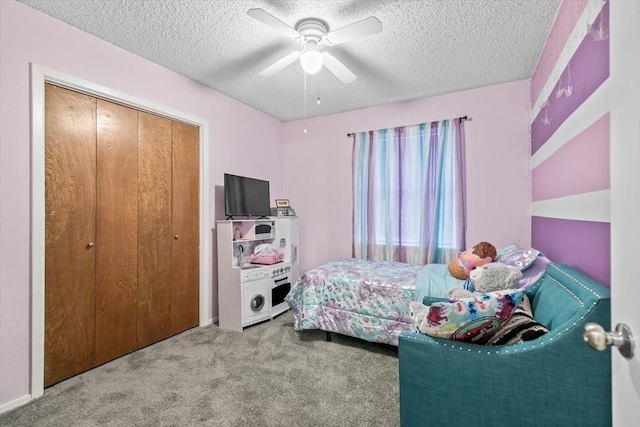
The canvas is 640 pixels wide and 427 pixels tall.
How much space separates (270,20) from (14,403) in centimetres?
296

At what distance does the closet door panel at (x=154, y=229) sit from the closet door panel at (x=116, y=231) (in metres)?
0.06

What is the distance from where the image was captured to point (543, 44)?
2.43 m

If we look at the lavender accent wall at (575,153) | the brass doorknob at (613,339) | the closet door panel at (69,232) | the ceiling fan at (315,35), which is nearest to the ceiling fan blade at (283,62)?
the ceiling fan at (315,35)

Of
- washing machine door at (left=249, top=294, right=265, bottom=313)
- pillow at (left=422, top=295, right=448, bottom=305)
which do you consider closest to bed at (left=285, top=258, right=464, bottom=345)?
pillow at (left=422, top=295, right=448, bottom=305)

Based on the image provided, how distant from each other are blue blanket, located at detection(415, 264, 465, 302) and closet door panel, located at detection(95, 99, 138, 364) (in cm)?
250

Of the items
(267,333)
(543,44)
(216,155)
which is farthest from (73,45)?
(543,44)

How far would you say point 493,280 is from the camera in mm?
1931

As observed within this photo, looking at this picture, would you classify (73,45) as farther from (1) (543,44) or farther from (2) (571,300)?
(1) (543,44)

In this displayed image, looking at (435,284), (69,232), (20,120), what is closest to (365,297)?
(435,284)

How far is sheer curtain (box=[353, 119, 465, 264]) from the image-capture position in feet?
11.3

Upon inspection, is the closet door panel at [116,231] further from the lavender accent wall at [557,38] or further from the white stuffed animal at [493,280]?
the lavender accent wall at [557,38]

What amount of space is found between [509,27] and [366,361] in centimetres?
284

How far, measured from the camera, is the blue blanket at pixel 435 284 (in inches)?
87.9

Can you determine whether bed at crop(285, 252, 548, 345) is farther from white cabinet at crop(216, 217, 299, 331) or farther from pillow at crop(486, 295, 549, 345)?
pillow at crop(486, 295, 549, 345)
